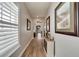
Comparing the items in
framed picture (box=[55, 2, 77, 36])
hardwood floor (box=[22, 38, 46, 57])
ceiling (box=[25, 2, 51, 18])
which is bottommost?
hardwood floor (box=[22, 38, 46, 57])

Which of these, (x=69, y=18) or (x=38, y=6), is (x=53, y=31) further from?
(x=38, y=6)

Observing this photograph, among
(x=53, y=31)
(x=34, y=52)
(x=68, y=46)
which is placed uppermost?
(x=53, y=31)

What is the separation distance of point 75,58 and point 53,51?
6.08 ft

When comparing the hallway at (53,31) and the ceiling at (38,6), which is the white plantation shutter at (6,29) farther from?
the ceiling at (38,6)

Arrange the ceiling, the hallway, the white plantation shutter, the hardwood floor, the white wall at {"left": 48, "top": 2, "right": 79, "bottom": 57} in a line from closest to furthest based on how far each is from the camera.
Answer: the white wall at {"left": 48, "top": 2, "right": 79, "bottom": 57} < the hallway < the white plantation shutter < the hardwood floor < the ceiling

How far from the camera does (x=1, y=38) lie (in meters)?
1.95

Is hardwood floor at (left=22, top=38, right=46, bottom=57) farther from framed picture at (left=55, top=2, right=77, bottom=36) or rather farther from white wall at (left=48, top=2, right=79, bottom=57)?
framed picture at (left=55, top=2, right=77, bottom=36)

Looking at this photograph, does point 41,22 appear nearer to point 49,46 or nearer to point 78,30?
point 49,46

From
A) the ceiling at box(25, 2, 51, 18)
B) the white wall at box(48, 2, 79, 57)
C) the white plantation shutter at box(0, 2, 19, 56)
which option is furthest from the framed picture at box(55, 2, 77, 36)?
the ceiling at box(25, 2, 51, 18)

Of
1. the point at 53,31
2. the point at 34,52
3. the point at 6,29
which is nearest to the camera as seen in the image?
the point at 6,29

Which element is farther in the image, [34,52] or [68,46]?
[34,52]

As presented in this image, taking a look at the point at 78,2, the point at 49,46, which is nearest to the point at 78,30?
the point at 78,2

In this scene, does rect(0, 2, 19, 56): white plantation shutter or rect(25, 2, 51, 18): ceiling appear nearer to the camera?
rect(0, 2, 19, 56): white plantation shutter

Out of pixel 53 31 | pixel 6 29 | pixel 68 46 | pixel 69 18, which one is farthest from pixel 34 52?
pixel 69 18
